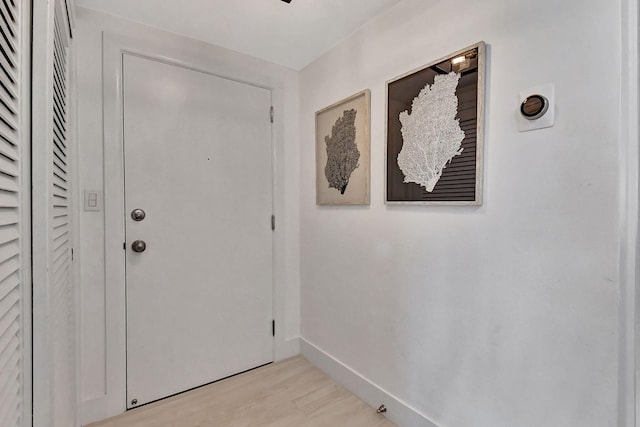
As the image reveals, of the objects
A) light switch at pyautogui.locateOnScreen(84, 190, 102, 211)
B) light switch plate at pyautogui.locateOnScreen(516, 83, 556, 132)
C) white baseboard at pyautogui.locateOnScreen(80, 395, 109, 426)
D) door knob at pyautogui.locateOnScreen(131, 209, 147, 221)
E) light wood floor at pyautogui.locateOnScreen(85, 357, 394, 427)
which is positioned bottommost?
light wood floor at pyautogui.locateOnScreen(85, 357, 394, 427)

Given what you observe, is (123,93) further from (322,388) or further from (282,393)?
(322,388)

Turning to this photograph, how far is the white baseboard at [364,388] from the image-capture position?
150 centimetres

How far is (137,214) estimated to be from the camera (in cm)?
171

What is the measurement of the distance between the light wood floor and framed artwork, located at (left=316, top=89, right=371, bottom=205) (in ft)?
3.81

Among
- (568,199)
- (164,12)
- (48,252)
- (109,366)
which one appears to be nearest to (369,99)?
(568,199)

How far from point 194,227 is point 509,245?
1666 mm

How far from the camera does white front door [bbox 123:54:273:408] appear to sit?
1.72m

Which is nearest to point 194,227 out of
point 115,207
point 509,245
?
point 115,207

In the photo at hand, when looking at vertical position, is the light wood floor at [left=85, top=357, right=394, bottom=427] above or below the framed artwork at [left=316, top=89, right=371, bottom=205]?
below

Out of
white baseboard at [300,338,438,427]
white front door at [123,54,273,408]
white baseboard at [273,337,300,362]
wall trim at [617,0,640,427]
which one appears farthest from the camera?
white baseboard at [273,337,300,362]

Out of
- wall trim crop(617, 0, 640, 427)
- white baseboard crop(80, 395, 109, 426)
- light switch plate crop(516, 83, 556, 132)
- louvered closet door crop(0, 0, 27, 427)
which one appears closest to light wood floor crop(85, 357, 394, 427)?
white baseboard crop(80, 395, 109, 426)

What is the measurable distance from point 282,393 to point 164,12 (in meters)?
2.25

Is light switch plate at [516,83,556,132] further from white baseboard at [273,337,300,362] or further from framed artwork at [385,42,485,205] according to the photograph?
white baseboard at [273,337,300,362]

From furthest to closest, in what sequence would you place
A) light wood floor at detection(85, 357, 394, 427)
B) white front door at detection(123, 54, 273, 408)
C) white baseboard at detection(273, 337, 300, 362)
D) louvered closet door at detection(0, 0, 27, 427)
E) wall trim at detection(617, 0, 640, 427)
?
1. white baseboard at detection(273, 337, 300, 362)
2. white front door at detection(123, 54, 273, 408)
3. light wood floor at detection(85, 357, 394, 427)
4. wall trim at detection(617, 0, 640, 427)
5. louvered closet door at detection(0, 0, 27, 427)
